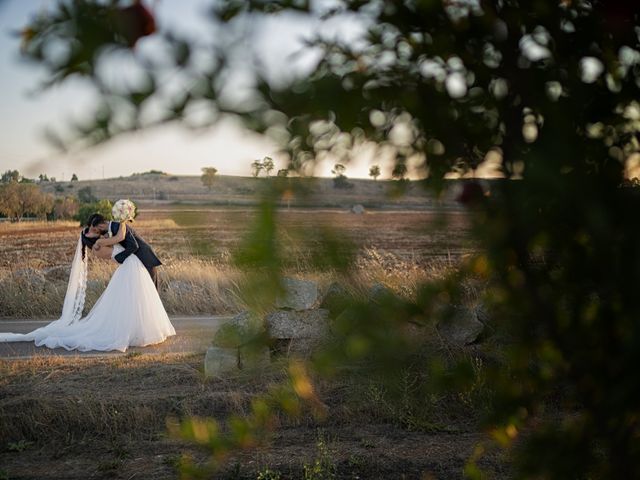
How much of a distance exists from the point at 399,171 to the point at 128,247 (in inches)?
350

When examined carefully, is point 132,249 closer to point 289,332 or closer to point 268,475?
point 289,332

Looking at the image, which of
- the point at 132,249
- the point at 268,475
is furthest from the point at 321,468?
the point at 132,249

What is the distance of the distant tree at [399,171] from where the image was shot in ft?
4.65

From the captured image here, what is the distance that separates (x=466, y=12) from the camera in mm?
1394

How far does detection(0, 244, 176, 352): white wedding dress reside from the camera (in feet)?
29.4

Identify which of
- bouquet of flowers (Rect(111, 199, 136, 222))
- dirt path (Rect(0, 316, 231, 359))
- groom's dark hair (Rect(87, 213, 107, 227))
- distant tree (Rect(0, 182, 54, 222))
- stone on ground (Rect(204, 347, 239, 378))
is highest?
bouquet of flowers (Rect(111, 199, 136, 222))

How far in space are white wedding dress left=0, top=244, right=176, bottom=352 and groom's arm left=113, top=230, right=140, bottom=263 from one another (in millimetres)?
67

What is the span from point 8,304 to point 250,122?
1126 cm

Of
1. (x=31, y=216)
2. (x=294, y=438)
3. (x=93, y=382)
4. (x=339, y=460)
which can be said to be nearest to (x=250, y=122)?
(x=339, y=460)

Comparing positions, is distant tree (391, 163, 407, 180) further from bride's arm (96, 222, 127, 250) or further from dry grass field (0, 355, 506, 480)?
bride's arm (96, 222, 127, 250)

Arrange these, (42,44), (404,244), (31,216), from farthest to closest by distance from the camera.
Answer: (31,216) → (404,244) → (42,44)

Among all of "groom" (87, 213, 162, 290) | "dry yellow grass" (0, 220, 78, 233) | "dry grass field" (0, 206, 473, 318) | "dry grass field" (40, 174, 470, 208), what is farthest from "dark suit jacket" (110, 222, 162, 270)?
"dry yellow grass" (0, 220, 78, 233)

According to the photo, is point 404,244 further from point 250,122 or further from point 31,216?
point 31,216

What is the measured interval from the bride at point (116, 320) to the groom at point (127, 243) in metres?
0.09
